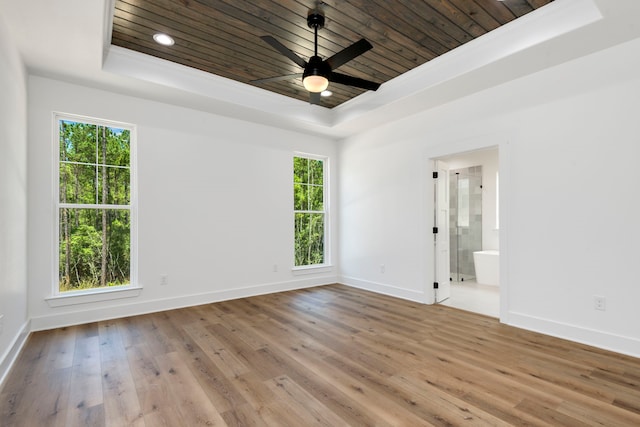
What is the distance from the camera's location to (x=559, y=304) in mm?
3164

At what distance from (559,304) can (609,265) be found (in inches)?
22.6

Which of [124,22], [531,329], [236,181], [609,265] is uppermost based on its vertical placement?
[124,22]

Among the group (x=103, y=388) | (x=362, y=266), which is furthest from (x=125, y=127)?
(x=362, y=266)

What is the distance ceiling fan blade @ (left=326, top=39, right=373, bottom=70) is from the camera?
8.19ft

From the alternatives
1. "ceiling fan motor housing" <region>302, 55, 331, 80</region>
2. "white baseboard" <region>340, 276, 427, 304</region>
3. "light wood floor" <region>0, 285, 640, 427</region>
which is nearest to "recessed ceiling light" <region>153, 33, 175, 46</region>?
"ceiling fan motor housing" <region>302, 55, 331, 80</region>

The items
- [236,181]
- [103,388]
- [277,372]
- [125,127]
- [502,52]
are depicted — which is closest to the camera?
[103,388]

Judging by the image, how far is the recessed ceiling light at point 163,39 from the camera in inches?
122

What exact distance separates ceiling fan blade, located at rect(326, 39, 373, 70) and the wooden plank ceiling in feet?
1.42

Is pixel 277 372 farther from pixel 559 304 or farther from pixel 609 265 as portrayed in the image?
pixel 609 265

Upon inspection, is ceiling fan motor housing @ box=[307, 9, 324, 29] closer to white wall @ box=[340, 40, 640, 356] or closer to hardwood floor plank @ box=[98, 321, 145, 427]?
white wall @ box=[340, 40, 640, 356]

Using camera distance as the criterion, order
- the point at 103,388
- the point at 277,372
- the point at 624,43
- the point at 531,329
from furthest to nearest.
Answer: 1. the point at 531,329
2. the point at 624,43
3. the point at 277,372
4. the point at 103,388

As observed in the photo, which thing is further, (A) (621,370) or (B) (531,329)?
(B) (531,329)

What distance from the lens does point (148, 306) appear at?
4.02 m

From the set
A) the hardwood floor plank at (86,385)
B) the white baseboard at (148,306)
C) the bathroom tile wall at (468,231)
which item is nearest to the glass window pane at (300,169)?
the white baseboard at (148,306)
